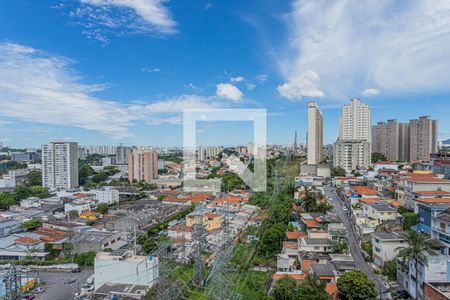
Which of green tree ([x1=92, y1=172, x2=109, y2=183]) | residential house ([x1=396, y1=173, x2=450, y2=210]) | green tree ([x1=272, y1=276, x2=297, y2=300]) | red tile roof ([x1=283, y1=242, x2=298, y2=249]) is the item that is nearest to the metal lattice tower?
green tree ([x1=272, y1=276, x2=297, y2=300])

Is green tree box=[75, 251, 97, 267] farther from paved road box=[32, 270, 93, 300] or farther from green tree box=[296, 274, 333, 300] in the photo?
green tree box=[296, 274, 333, 300]

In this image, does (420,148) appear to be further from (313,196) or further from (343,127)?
(313,196)

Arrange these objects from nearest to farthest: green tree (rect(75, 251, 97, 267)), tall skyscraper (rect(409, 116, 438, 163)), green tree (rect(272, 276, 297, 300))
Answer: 1. green tree (rect(272, 276, 297, 300))
2. green tree (rect(75, 251, 97, 267))
3. tall skyscraper (rect(409, 116, 438, 163))

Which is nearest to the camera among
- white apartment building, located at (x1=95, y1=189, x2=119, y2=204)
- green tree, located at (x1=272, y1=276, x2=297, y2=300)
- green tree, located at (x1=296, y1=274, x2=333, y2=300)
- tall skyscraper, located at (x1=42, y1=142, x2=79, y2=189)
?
green tree, located at (x1=296, y1=274, x2=333, y2=300)

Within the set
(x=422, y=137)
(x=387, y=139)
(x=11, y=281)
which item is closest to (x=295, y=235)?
(x=11, y=281)

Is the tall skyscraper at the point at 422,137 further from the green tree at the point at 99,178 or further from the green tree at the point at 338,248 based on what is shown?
the green tree at the point at 99,178

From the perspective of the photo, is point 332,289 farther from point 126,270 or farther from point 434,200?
point 434,200

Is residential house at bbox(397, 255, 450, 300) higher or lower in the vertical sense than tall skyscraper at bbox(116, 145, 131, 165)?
lower

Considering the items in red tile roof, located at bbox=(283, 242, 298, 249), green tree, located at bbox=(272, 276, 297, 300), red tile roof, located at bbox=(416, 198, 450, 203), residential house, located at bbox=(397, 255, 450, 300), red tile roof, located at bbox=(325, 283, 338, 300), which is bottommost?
red tile roof, located at bbox=(283, 242, 298, 249)
